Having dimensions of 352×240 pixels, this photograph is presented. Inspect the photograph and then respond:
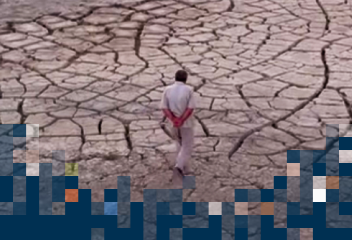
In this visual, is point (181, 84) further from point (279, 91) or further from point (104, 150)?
point (279, 91)

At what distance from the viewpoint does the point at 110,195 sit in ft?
11.6

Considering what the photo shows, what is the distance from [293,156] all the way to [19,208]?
6.24ft

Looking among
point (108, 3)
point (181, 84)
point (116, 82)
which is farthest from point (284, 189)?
point (108, 3)

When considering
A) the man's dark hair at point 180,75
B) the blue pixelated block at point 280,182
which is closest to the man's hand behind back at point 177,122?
the man's dark hair at point 180,75

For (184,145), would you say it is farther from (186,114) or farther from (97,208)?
(97,208)

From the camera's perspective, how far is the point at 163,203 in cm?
347

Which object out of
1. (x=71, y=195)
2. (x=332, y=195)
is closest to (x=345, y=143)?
(x=332, y=195)

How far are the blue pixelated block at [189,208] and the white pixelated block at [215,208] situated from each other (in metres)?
0.10

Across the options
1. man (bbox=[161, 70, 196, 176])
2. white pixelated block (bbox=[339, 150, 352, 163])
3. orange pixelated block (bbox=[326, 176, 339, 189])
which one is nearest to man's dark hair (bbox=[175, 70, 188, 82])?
man (bbox=[161, 70, 196, 176])

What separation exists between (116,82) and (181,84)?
1.63m

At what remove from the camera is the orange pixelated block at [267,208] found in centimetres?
337

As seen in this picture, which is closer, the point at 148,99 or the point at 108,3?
the point at 148,99

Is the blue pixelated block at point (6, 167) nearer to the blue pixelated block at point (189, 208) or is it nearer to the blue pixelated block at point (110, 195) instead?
the blue pixelated block at point (110, 195)

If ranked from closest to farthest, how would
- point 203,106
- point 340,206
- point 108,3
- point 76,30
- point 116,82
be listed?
point 340,206 < point 203,106 < point 116,82 < point 76,30 < point 108,3
